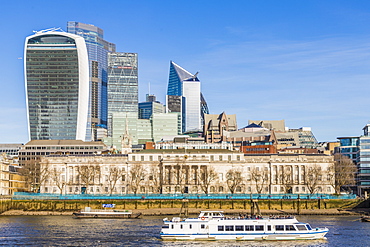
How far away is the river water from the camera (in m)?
108

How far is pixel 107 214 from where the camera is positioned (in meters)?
160

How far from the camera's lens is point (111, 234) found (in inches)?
4678

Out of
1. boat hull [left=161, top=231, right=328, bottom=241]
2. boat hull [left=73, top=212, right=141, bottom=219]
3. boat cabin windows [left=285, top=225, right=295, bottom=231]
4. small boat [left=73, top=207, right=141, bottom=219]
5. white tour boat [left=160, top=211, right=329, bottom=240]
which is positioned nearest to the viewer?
boat hull [left=161, top=231, right=328, bottom=241]

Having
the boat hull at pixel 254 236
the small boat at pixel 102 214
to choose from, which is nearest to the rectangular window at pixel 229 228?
the boat hull at pixel 254 236

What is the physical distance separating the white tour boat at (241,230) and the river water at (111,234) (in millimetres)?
1667

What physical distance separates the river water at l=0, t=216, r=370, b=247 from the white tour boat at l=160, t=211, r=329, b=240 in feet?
5.47

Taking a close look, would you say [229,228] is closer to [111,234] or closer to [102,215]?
[111,234]

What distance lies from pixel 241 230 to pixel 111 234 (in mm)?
25426

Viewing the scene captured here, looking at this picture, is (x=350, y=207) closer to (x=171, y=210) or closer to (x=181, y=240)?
(x=171, y=210)

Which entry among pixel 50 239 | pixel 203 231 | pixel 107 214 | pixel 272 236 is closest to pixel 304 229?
pixel 272 236

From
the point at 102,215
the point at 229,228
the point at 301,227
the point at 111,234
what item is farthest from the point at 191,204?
the point at 301,227

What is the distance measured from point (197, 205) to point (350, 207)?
46093mm

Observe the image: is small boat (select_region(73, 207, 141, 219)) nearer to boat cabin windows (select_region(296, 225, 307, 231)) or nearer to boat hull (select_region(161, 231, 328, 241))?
boat hull (select_region(161, 231, 328, 241))

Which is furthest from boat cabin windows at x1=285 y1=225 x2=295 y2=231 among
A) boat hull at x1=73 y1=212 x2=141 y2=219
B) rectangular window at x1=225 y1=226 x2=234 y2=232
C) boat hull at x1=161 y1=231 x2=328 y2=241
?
boat hull at x1=73 y1=212 x2=141 y2=219
